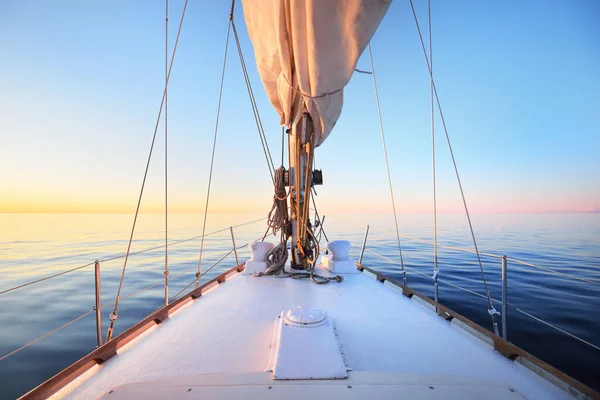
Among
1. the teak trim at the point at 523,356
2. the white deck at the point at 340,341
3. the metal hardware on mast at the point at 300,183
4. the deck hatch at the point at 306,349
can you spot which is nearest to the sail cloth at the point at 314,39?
the metal hardware on mast at the point at 300,183

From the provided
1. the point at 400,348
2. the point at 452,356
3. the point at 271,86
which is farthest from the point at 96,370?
the point at 271,86

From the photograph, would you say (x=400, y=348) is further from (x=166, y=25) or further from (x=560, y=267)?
(x=560, y=267)

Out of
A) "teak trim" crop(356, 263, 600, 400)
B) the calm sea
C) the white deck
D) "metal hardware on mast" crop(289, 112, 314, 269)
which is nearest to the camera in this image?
"teak trim" crop(356, 263, 600, 400)

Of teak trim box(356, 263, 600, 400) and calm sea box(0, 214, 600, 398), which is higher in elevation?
teak trim box(356, 263, 600, 400)

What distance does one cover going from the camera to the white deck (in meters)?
A: 1.20

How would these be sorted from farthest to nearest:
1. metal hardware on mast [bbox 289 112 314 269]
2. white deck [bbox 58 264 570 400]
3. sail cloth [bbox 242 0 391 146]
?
metal hardware on mast [bbox 289 112 314 269] < sail cloth [bbox 242 0 391 146] < white deck [bbox 58 264 570 400]

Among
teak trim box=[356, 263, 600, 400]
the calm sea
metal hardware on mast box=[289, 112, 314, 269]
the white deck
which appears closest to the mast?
metal hardware on mast box=[289, 112, 314, 269]

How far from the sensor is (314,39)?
1.52 m

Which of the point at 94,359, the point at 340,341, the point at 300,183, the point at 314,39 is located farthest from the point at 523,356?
the point at 300,183

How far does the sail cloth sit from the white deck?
1.63 m

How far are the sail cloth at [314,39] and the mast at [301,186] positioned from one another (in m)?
0.48

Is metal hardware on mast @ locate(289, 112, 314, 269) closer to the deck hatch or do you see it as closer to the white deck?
the white deck

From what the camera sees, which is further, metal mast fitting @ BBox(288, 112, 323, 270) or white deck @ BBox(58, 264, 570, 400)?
metal mast fitting @ BBox(288, 112, 323, 270)

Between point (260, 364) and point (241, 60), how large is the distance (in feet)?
11.1
